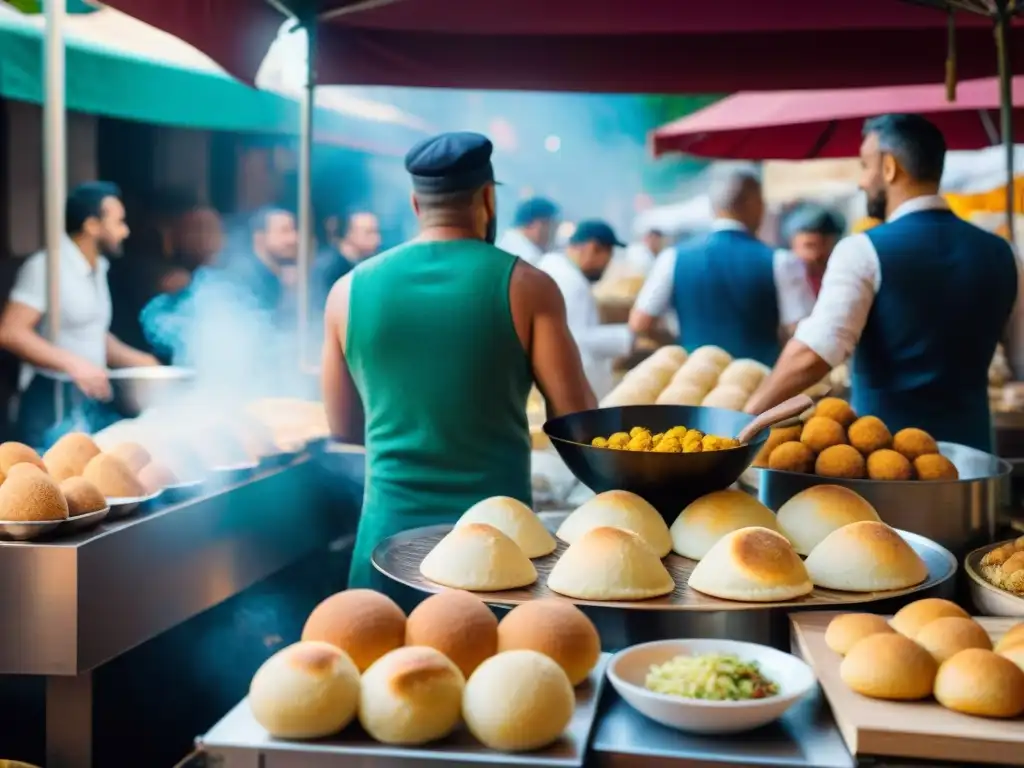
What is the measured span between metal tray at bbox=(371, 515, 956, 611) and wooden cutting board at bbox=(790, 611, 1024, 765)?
0.27 metres

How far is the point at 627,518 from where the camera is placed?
5.86ft

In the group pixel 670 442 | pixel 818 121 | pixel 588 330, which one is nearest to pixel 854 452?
pixel 670 442

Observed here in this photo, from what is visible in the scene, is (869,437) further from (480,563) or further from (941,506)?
(480,563)

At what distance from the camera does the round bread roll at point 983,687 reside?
1.29 meters

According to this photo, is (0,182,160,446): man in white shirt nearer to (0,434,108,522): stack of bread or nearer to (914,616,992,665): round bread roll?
(0,434,108,522): stack of bread

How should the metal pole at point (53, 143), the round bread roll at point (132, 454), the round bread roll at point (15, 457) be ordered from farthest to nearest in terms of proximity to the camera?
the metal pole at point (53, 143)
the round bread roll at point (132, 454)
the round bread roll at point (15, 457)

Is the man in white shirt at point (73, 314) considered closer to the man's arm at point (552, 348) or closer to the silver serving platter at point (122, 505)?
the silver serving platter at point (122, 505)

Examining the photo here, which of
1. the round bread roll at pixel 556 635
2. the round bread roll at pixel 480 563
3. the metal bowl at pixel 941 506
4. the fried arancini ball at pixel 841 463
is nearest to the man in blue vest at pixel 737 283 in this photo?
the fried arancini ball at pixel 841 463

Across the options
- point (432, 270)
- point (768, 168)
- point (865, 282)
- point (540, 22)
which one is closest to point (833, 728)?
point (432, 270)

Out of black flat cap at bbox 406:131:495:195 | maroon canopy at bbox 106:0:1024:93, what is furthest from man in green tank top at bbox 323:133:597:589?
maroon canopy at bbox 106:0:1024:93

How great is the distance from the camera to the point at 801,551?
187 cm

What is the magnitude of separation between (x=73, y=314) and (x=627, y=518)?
359 cm

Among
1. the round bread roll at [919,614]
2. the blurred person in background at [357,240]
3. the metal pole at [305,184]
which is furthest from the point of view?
the blurred person in background at [357,240]

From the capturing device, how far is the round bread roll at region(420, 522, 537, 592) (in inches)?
65.2
